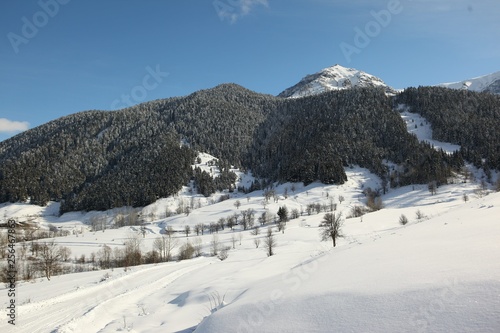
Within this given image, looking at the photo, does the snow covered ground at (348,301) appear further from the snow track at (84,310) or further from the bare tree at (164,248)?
the bare tree at (164,248)

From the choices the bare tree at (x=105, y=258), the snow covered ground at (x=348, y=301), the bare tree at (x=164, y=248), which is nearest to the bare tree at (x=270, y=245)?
the bare tree at (x=164, y=248)

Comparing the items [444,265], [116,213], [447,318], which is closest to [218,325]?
[447,318]

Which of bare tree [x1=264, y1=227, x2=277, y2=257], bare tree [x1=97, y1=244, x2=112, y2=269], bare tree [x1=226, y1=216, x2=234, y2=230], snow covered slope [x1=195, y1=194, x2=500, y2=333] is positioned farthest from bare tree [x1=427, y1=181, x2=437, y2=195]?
snow covered slope [x1=195, y1=194, x2=500, y2=333]

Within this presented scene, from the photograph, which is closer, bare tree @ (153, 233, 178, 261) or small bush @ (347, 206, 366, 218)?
bare tree @ (153, 233, 178, 261)

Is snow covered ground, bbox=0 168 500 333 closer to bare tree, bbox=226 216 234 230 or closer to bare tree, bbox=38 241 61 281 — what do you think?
bare tree, bbox=38 241 61 281

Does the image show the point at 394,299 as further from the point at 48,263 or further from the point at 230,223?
the point at 230,223

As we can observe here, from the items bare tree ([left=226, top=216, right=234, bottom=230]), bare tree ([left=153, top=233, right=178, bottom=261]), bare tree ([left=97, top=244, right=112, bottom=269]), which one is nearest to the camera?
bare tree ([left=153, top=233, right=178, bottom=261])

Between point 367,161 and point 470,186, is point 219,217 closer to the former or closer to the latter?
point 367,161

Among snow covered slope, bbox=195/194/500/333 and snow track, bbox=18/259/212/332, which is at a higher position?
snow covered slope, bbox=195/194/500/333

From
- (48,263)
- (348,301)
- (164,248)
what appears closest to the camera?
(348,301)

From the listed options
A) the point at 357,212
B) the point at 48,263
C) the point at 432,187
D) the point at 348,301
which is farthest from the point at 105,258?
the point at 432,187

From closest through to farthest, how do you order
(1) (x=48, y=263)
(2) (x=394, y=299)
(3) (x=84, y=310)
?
(2) (x=394, y=299) < (3) (x=84, y=310) < (1) (x=48, y=263)

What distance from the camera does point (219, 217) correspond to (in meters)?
145

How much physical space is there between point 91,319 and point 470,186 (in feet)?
564
